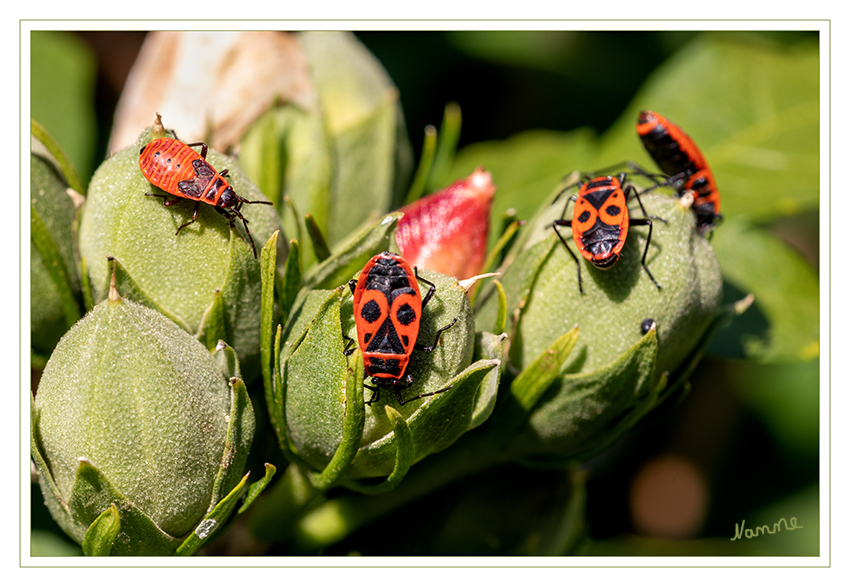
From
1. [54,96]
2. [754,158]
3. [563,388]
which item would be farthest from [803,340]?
[54,96]

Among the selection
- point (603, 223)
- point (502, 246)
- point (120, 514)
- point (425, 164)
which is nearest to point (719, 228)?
point (425, 164)

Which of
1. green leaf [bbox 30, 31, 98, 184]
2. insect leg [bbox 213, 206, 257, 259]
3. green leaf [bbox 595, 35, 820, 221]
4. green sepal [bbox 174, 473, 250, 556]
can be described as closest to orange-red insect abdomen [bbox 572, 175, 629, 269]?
insect leg [bbox 213, 206, 257, 259]

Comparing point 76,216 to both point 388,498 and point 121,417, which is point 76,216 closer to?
point 121,417

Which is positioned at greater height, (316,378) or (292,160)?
(292,160)

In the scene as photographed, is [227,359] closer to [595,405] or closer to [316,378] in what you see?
[316,378]

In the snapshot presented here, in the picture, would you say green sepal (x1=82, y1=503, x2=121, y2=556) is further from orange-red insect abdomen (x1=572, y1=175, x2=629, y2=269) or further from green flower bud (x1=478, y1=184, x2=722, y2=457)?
orange-red insect abdomen (x1=572, y1=175, x2=629, y2=269)

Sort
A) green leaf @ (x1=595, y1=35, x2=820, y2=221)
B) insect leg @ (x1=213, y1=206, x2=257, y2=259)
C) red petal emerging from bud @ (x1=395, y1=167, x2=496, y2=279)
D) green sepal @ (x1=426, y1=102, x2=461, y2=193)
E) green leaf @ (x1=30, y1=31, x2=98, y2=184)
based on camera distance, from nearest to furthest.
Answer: insect leg @ (x1=213, y1=206, x2=257, y2=259)
red petal emerging from bud @ (x1=395, y1=167, x2=496, y2=279)
green sepal @ (x1=426, y1=102, x2=461, y2=193)
green leaf @ (x1=595, y1=35, x2=820, y2=221)
green leaf @ (x1=30, y1=31, x2=98, y2=184)

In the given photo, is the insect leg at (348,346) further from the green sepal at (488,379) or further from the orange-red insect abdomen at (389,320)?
the green sepal at (488,379)
